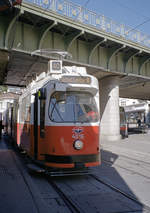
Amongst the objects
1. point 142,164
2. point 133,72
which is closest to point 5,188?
point 142,164

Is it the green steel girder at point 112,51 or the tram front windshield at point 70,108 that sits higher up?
the green steel girder at point 112,51

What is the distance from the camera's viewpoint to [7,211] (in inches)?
173

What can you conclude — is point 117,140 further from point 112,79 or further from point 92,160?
point 92,160

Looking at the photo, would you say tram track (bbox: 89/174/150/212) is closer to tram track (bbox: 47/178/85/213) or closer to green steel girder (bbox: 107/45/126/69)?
tram track (bbox: 47/178/85/213)

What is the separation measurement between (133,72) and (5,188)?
15.5 metres

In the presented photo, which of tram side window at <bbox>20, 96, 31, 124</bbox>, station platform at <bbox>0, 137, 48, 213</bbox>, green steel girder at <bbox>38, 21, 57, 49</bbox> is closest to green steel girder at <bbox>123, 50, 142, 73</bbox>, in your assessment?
green steel girder at <bbox>38, 21, 57, 49</bbox>

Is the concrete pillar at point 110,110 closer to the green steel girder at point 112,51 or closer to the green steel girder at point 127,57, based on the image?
the green steel girder at point 127,57

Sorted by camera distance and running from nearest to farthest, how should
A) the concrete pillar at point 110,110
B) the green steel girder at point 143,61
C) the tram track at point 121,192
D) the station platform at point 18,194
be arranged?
the station platform at point 18,194 < the tram track at point 121,192 < the concrete pillar at point 110,110 < the green steel girder at point 143,61

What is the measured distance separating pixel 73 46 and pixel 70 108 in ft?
30.7

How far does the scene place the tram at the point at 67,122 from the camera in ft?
21.2

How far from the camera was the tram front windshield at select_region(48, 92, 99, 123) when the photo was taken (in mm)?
6660

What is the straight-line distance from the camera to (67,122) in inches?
259

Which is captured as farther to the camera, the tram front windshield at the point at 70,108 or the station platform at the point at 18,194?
the tram front windshield at the point at 70,108

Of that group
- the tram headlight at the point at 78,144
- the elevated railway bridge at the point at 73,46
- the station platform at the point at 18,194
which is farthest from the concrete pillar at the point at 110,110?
the tram headlight at the point at 78,144
